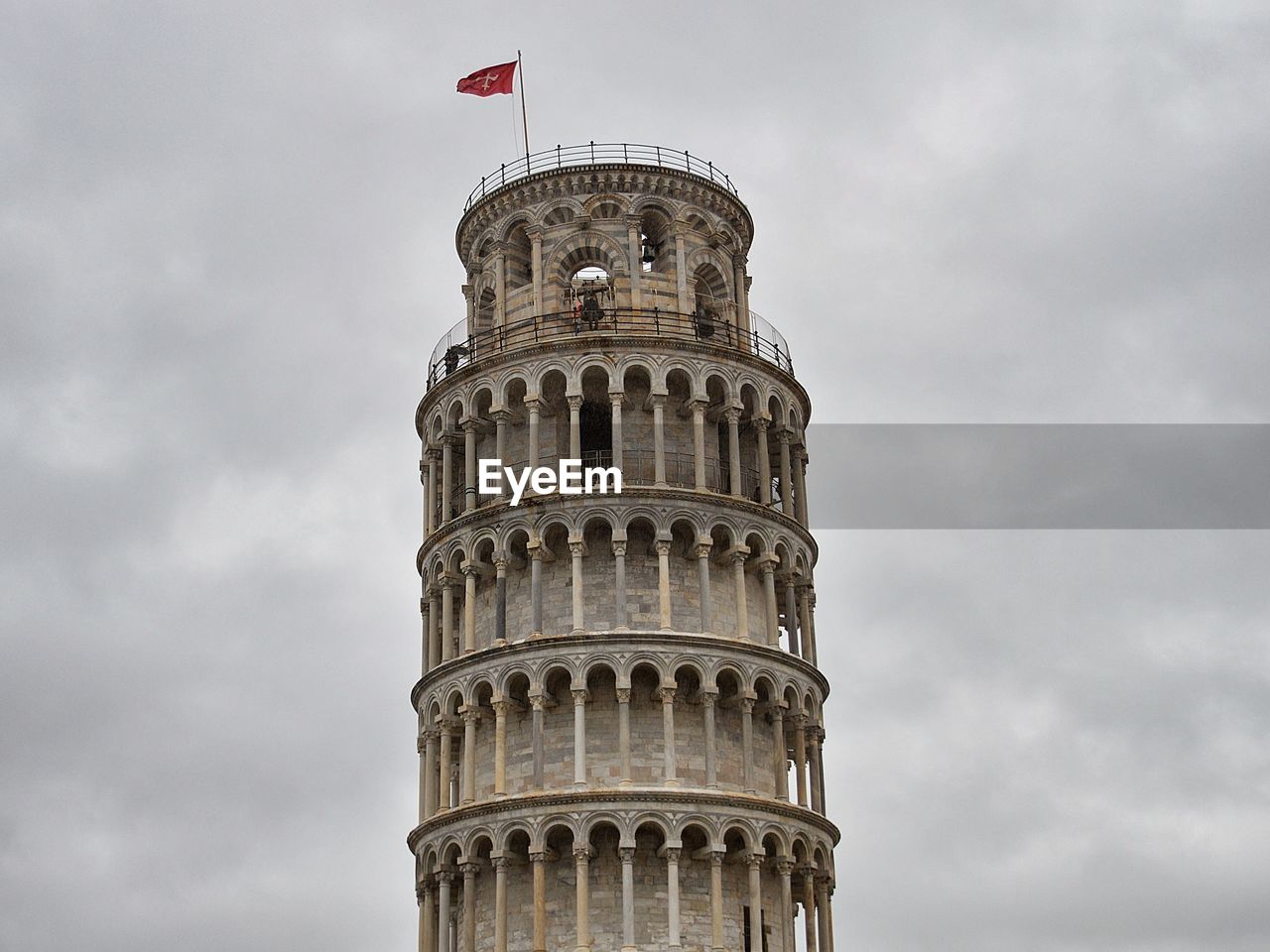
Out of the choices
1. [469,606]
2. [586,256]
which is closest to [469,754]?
[469,606]

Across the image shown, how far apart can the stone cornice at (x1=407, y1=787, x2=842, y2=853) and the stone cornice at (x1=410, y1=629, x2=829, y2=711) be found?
4862 millimetres

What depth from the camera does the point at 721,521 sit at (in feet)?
218

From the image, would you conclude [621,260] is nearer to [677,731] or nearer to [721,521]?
[721,521]

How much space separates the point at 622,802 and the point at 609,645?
5.38 meters

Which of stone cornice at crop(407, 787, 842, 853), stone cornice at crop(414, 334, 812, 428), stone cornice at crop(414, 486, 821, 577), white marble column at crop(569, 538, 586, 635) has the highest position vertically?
stone cornice at crop(414, 334, 812, 428)

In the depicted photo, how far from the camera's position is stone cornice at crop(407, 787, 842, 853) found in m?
61.9

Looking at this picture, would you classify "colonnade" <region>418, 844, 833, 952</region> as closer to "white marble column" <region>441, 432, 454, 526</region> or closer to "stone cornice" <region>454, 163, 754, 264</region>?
"white marble column" <region>441, 432, 454, 526</region>

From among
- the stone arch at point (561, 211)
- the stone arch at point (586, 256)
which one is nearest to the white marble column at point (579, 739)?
the stone arch at point (586, 256)

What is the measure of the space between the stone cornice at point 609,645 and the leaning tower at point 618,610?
3.0 inches

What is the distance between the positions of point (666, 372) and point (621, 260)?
6.21 metres

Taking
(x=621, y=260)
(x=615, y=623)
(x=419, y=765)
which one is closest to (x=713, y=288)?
(x=621, y=260)

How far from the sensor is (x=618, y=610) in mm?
64562

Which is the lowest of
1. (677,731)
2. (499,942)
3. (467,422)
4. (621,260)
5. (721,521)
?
(499,942)

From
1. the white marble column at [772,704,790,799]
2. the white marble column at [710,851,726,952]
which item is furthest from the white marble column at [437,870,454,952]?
the white marble column at [772,704,790,799]
